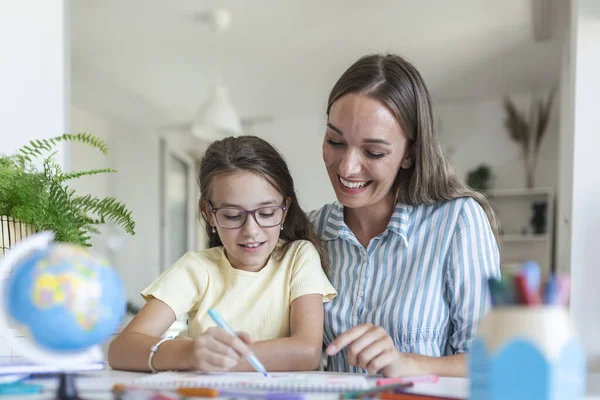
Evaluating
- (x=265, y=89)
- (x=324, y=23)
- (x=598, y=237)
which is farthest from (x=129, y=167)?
(x=598, y=237)

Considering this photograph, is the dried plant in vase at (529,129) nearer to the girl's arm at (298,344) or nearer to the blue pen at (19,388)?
the girl's arm at (298,344)

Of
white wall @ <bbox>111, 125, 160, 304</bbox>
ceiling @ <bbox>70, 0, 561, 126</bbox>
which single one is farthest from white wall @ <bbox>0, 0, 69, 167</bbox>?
white wall @ <bbox>111, 125, 160, 304</bbox>

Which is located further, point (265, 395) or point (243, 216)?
point (243, 216)

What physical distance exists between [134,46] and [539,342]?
4.63 m

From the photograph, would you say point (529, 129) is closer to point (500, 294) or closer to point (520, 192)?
point (520, 192)

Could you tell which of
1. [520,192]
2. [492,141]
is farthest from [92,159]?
[520,192]

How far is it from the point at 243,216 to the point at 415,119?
0.47m

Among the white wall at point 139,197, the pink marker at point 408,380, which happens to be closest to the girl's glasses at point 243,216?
the pink marker at point 408,380

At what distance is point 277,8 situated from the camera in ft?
13.5

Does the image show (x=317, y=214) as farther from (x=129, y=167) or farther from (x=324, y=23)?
(x=129, y=167)

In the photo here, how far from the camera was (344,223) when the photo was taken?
148 cm

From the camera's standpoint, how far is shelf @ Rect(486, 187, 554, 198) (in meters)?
5.66

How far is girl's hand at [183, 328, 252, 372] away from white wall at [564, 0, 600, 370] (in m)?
2.01

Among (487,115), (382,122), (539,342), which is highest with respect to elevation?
(487,115)
